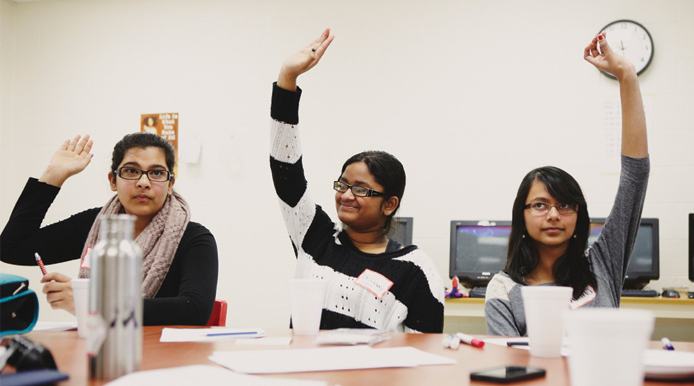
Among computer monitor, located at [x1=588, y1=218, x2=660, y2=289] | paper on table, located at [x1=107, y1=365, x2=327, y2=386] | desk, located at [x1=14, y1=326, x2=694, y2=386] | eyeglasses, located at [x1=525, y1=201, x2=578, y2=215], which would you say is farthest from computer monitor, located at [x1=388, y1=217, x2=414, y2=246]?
paper on table, located at [x1=107, y1=365, x2=327, y2=386]

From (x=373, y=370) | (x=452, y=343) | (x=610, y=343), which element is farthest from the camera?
(x=452, y=343)

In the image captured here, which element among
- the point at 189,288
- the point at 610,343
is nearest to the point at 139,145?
the point at 189,288

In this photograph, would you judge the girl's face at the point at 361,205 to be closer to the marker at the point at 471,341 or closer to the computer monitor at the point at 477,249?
the marker at the point at 471,341

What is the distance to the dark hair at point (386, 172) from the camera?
2.02 m

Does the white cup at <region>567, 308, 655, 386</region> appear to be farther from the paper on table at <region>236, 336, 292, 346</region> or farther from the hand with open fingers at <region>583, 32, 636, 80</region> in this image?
the hand with open fingers at <region>583, 32, 636, 80</region>

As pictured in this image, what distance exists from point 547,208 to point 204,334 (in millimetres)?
1074

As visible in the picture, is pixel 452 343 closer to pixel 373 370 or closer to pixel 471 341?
pixel 471 341

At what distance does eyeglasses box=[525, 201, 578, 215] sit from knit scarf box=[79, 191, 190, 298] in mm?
1058

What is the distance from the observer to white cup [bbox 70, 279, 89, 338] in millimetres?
1126

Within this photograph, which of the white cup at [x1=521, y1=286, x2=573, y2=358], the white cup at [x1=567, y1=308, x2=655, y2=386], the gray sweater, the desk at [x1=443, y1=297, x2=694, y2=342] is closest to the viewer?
the white cup at [x1=567, y1=308, x2=655, y2=386]

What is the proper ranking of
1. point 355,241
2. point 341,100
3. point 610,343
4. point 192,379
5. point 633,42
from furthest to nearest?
point 341,100
point 633,42
point 355,241
point 192,379
point 610,343

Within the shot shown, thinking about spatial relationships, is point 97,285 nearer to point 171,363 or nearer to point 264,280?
point 171,363

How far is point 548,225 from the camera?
179 centimetres

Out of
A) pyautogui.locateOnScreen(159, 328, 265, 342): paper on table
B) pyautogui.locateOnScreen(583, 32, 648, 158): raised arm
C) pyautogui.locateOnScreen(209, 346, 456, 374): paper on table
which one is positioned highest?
pyautogui.locateOnScreen(583, 32, 648, 158): raised arm
